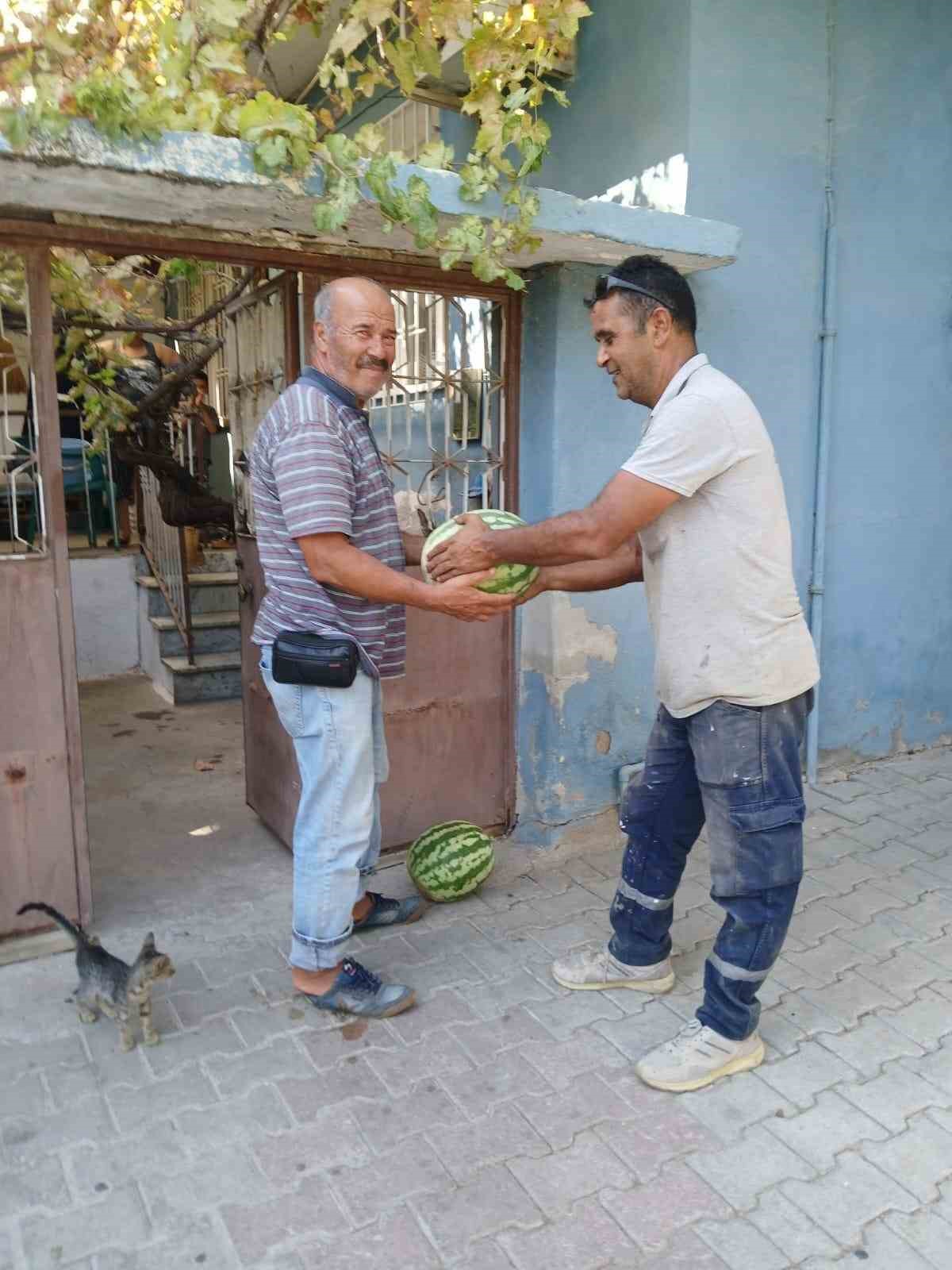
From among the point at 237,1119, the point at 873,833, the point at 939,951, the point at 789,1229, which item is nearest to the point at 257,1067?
the point at 237,1119

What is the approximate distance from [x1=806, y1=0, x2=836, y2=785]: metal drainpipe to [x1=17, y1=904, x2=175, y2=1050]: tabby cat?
3.45 m

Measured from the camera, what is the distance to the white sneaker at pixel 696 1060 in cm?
299

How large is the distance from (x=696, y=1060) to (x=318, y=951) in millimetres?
1288

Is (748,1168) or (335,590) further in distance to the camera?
(335,590)

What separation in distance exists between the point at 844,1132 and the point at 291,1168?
1623 millimetres

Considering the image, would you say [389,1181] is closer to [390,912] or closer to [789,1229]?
[789,1229]

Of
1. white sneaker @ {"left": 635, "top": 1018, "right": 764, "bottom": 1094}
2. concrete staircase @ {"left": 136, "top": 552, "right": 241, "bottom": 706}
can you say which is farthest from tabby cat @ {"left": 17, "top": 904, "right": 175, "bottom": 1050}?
concrete staircase @ {"left": 136, "top": 552, "right": 241, "bottom": 706}

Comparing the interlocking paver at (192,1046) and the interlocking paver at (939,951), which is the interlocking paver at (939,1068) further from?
the interlocking paver at (192,1046)

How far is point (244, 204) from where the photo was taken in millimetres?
3270

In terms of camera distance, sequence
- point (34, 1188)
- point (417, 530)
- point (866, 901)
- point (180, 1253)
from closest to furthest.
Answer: point (180, 1253) → point (34, 1188) → point (866, 901) → point (417, 530)

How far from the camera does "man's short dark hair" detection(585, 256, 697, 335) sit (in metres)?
2.89

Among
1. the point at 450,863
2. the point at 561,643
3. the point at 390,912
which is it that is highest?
the point at 561,643

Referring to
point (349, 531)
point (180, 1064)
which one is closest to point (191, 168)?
point (349, 531)

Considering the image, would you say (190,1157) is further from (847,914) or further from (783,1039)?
(847,914)
